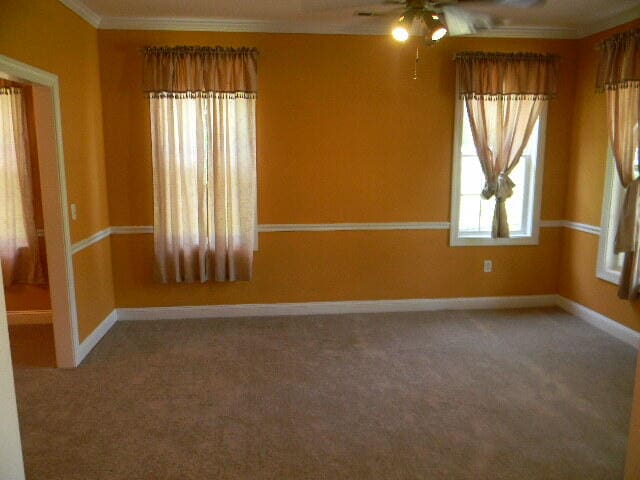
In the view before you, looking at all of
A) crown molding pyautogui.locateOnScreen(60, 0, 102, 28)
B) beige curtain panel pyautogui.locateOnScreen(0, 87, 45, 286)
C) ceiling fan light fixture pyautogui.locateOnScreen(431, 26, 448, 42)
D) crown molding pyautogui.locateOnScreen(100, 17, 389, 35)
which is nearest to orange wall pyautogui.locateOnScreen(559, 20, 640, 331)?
crown molding pyautogui.locateOnScreen(100, 17, 389, 35)

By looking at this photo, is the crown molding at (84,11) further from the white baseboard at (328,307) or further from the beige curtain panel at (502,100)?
the beige curtain panel at (502,100)

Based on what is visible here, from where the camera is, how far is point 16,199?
4.09 meters

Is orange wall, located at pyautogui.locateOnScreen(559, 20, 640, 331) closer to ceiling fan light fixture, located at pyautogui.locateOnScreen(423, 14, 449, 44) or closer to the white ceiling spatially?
the white ceiling

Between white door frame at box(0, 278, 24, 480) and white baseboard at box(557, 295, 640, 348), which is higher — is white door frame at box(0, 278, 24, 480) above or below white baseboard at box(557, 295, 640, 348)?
above

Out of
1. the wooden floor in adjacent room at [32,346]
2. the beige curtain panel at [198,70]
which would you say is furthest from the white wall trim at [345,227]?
the beige curtain panel at [198,70]

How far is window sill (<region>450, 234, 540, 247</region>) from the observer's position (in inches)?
183

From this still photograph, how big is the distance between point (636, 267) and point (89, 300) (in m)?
4.24

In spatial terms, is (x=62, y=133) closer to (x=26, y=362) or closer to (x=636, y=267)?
(x=26, y=362)

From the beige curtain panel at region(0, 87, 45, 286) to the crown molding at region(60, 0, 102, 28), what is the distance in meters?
0.82

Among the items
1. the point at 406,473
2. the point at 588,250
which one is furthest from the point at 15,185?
the point at 588,250

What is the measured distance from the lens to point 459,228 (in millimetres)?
4711

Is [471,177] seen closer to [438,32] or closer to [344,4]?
[438,32]

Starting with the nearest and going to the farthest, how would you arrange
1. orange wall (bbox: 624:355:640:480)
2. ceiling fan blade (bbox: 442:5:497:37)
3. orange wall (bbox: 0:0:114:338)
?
orange wall (bbox: 624:355:640:480) < ceiling fan blade (bbox: 442:5:497:37) < orange wall (bbox: 0:0:114:338)

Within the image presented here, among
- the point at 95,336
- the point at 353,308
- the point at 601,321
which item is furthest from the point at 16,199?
the point at 601,321
